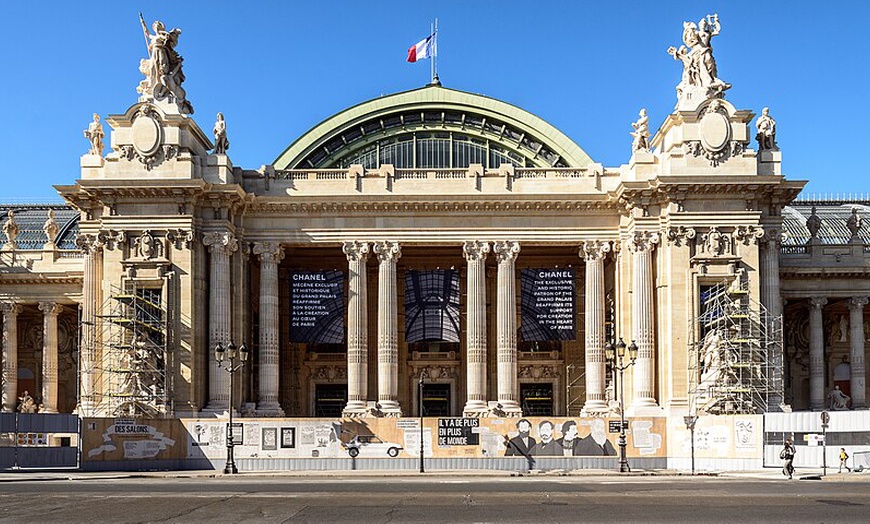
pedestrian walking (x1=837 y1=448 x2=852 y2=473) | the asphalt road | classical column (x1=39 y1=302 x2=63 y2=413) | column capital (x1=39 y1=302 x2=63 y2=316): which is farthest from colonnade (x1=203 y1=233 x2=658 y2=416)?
the asphalt road

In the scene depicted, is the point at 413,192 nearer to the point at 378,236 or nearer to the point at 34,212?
the point at 378,236

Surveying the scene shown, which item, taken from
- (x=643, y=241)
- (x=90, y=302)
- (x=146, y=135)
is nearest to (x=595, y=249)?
(x=643, y=241)

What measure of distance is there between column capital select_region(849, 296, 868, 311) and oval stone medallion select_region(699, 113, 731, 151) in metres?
17.2

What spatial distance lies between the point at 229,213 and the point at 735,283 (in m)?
30.6

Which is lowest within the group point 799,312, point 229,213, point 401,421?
point 401,421

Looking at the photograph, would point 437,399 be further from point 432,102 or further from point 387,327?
point 432,102

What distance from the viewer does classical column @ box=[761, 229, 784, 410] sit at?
2704 inches

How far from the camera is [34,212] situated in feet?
320

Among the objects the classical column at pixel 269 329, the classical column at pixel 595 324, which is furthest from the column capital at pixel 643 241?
the classical column at pixel 269 329

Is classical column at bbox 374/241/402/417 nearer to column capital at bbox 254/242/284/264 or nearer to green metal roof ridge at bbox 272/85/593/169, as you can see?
column capital at bbox 254/242/284/264

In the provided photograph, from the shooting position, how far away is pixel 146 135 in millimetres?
69875

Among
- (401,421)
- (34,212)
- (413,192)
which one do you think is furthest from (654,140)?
(34,212)

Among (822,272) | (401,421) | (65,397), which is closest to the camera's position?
(401,421)

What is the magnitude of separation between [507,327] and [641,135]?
1451cm
